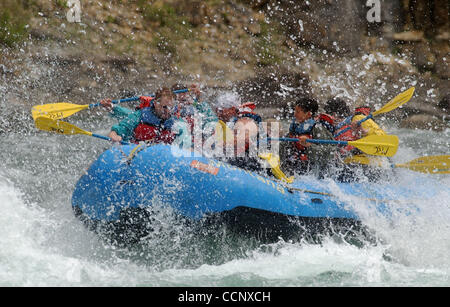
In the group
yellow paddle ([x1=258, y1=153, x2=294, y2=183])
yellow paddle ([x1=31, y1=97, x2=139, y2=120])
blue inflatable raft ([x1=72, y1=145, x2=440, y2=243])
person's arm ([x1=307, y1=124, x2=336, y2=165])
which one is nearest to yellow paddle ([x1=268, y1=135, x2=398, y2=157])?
person's arm ([x1=307, y1=124, x2=336, y2=165])

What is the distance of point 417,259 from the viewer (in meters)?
4.25

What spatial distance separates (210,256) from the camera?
4078 mm

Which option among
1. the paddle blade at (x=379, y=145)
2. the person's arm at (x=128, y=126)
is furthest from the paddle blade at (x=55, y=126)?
the paddle blade at (x=379, y=145)

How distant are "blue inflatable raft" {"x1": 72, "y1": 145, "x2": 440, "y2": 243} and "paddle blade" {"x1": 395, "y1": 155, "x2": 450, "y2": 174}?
1.45 m

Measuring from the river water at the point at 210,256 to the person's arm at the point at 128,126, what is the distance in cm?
83

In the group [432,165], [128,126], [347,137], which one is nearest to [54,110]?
[128,126]

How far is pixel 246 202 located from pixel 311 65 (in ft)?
24.3

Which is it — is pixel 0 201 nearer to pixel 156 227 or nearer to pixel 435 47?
pixel 156 227

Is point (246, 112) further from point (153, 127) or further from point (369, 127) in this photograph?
point (369, 127)

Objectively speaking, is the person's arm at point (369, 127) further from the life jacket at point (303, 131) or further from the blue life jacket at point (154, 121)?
the blue life jacket at point (154, 121)

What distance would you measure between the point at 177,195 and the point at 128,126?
1085 millimetres

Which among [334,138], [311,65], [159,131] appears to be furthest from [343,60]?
[159,131]

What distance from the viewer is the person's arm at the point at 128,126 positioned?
456cm

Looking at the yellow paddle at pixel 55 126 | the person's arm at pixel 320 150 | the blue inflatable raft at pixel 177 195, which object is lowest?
the blue inflatable raft at pixel 177 195
